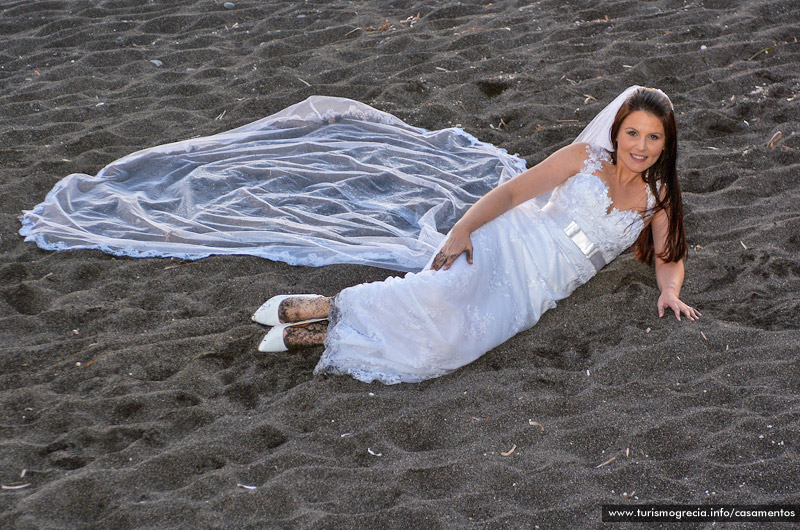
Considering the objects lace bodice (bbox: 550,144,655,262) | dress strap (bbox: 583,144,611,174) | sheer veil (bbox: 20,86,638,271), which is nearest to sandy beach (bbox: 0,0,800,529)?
sheer veil (bbox: 20,86,638,271)

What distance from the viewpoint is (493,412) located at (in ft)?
9.71

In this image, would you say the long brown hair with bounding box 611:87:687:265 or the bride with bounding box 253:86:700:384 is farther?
the long brown hair with bounding box 611:87:687:265

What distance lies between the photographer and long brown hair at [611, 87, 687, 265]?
10.9ft

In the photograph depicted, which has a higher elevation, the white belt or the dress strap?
the dress strap

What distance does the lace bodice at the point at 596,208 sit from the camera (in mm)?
3561

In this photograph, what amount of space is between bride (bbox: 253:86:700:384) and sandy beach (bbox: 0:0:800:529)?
0.11m

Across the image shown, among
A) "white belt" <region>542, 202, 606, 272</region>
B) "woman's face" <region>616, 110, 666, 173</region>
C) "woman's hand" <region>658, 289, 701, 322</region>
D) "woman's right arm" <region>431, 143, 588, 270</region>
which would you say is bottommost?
"woman's hand" <region>658, 289, 701, 322</region>

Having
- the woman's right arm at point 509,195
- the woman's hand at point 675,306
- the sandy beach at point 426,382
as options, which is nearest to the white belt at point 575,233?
the woman's right arm at point 509,195

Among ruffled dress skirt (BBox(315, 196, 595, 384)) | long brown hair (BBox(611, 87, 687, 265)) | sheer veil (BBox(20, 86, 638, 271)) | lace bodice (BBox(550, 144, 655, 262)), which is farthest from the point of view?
sheer veil (BBox(20, 86, 638, 271))

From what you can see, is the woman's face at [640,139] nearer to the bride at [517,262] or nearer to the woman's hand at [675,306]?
the bride at [517,262]

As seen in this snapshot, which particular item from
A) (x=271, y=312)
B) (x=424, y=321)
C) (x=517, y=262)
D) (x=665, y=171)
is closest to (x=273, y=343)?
(x=271, y=312)

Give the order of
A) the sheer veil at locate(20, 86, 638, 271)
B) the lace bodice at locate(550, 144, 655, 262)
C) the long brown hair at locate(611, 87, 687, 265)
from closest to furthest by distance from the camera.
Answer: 1. the long brown hair at locate(611, 87, 687, 265)
2. the lace bodice at locate(550, 144, 655, 262)
3. the sheer veil at locate(20, 86, 638, 271)

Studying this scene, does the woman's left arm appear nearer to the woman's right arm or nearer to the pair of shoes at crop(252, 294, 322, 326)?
the woman's right arm

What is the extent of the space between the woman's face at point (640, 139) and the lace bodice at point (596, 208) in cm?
15
